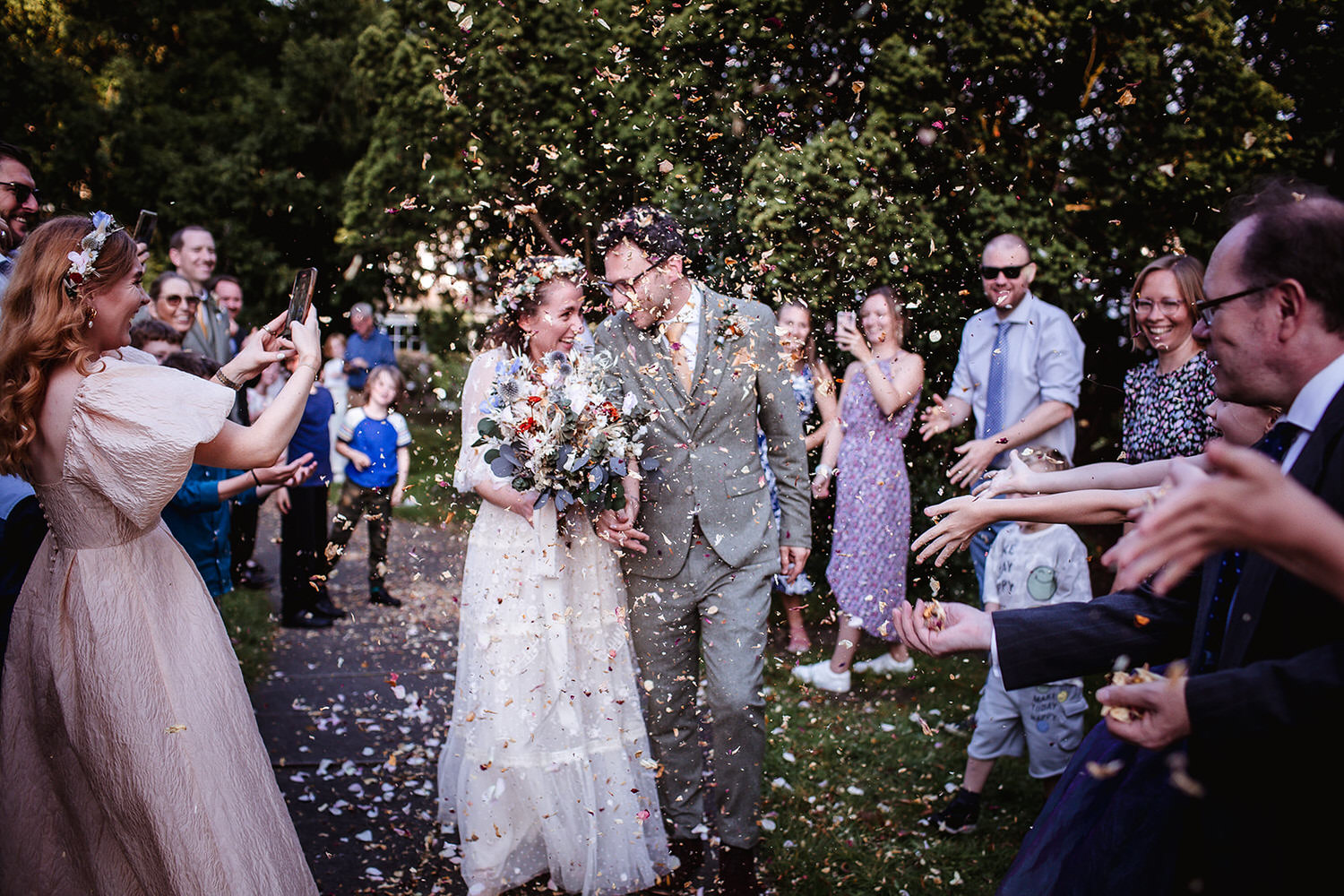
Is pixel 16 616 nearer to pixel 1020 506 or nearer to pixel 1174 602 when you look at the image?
pixel 1020 506

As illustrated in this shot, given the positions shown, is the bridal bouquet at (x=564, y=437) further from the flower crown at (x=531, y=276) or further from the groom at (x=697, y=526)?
the flower crown at (x=531, y=276)

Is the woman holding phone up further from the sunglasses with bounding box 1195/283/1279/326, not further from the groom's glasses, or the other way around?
the sunglasses with bounding box 1195/283/1279/326

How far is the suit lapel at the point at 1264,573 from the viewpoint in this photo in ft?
4.99

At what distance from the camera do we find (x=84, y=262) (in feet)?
8.18

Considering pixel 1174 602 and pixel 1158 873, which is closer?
pixel 1158 873

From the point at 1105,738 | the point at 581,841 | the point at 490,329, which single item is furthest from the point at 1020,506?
the point at 490,329

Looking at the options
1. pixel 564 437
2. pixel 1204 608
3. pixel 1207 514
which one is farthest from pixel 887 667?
pixel 1207 514

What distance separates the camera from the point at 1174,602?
2.03 m

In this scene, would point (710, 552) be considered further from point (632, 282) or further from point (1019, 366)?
point (1019, 366)

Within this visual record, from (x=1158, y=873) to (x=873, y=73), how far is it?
6.48 meters

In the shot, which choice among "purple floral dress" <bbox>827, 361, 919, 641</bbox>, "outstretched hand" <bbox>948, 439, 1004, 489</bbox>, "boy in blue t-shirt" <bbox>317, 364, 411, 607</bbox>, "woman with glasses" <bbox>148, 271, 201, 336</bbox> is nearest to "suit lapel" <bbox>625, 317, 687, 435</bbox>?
"outstretched hand" <bbox>948, 439, 1004, 489</bbox>

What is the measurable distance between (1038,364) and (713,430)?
6.47 ft

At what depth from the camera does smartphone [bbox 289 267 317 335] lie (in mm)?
2924

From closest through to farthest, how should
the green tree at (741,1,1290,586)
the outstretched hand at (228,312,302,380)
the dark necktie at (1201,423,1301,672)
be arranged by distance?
the dark necktie at (1201,423,1301,672) < the outstretched hand at (228,312,302,380) < the green tree at (741,1,1290,586)
